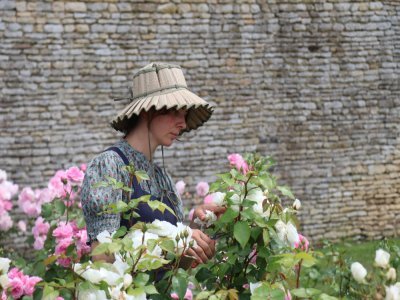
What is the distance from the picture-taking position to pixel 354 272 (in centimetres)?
264

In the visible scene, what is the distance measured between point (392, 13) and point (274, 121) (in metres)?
2.24

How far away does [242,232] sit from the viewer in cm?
278

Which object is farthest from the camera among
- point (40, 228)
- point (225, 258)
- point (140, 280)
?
point (40, 228)

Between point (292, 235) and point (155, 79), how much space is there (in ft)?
3.45

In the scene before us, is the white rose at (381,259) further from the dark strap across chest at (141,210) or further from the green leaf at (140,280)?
the dark strap across chest at (141,210)

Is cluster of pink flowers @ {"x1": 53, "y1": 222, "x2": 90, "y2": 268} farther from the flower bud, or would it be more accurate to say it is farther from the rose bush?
the flower bud

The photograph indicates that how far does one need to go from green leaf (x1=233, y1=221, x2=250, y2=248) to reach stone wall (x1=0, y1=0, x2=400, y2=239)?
27.0 feet

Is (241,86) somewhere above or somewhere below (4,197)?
below

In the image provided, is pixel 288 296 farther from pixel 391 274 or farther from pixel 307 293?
pixel 391 274

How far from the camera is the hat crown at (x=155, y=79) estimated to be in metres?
3.58

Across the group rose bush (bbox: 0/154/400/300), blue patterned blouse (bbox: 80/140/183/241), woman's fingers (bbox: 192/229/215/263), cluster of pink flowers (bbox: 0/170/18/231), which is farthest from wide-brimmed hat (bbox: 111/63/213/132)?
cluster of pink flowers (bbox: 0/170/18/231)

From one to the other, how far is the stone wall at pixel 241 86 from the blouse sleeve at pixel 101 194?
7607mm

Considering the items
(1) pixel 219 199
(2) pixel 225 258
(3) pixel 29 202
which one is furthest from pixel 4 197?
(1) pixel 219 199

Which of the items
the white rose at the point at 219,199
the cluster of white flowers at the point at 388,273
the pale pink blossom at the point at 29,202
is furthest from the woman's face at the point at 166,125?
the pale pink blossom at the point at 29,202
